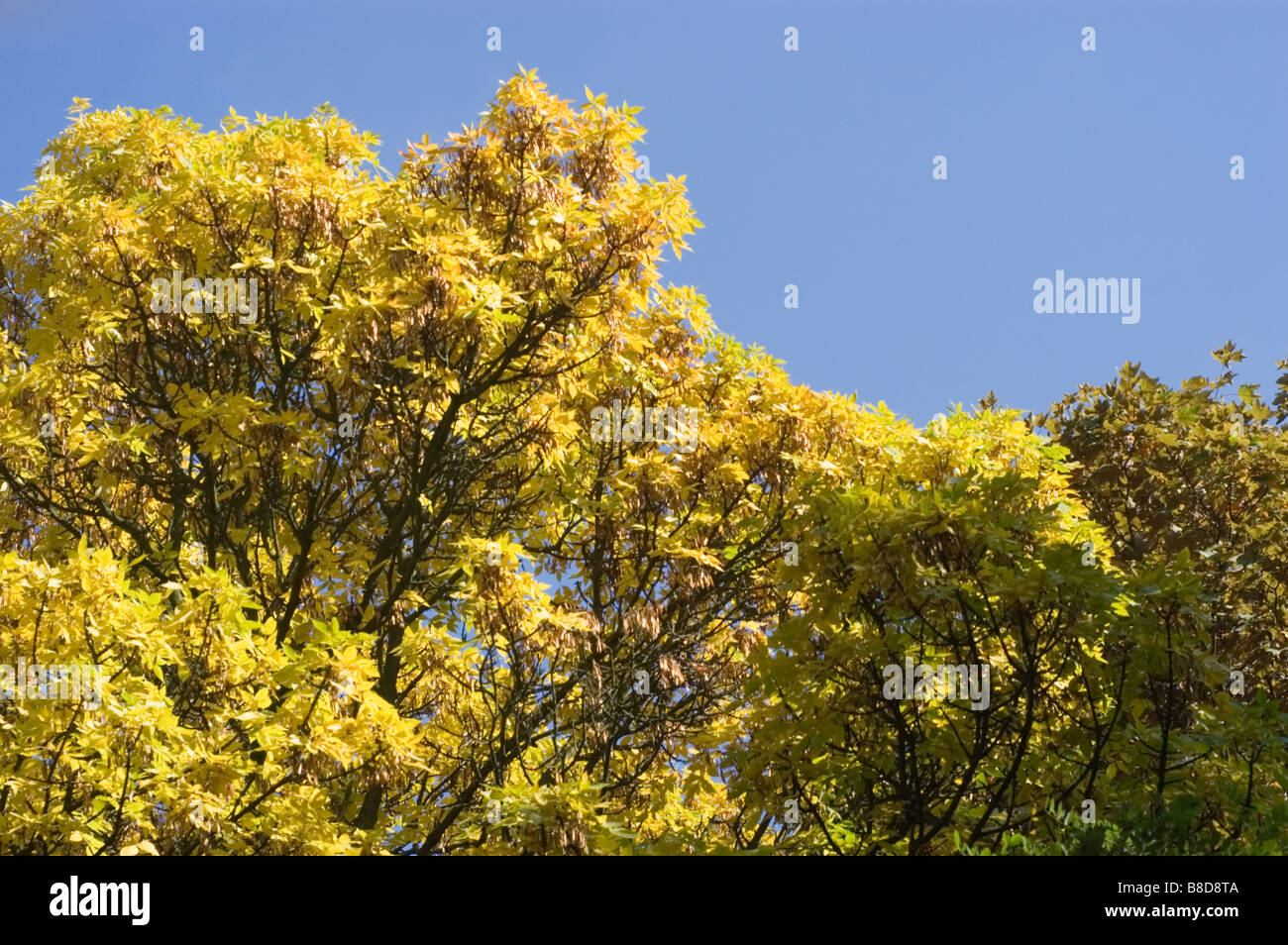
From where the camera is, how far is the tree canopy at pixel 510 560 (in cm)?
884

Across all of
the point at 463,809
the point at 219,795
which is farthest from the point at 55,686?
the point at 463,809

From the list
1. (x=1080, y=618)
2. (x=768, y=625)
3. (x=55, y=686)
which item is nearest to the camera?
(x=1080, y=618)

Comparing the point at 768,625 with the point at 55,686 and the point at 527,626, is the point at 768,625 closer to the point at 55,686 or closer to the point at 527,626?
the point at 527,626

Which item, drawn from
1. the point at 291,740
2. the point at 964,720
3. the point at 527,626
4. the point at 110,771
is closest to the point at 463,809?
the point at 527,626

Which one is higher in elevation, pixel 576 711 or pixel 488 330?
pixel 488 330

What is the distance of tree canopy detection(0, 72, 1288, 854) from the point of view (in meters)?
8.84

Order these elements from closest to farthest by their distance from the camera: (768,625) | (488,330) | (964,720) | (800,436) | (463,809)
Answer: (964,720)
(488,330)
(463,809)
(800,436)
(768,625)

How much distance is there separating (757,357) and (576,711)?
14.2 feet

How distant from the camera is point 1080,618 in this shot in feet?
27.5

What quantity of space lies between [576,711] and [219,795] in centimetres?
512

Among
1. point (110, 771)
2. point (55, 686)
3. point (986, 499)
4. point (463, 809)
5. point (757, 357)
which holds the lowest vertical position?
point (463, 809)

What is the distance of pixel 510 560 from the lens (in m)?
11.9

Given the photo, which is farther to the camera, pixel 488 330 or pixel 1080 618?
pixel 488 330

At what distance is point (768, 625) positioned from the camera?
14875 millimetres
